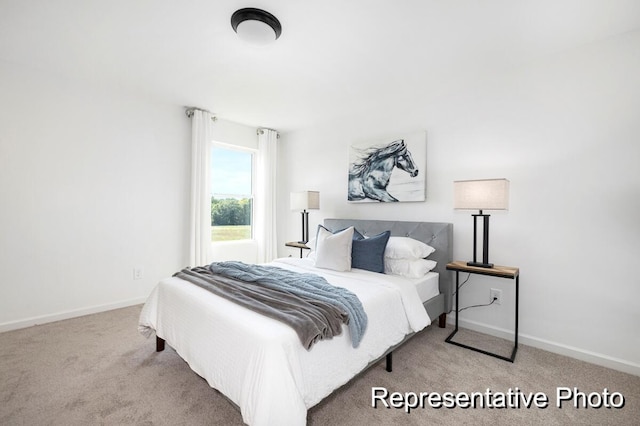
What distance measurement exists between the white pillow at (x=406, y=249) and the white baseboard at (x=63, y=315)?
3043 millimetres

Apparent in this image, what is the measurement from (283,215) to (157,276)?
2.04 metres

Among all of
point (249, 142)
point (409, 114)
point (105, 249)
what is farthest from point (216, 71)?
point (105, 249)

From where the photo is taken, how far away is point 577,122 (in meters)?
2.35

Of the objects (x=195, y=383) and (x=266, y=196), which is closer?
(x=195, y=383)

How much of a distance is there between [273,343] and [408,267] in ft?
5.48

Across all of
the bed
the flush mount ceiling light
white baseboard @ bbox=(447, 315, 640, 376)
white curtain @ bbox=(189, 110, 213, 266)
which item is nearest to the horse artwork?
the bed

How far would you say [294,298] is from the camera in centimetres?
186

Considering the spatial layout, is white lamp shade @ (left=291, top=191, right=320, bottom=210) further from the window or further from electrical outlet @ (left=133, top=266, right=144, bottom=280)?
electrical outlet @ (left=133, top=266, right=144, bottom=280)

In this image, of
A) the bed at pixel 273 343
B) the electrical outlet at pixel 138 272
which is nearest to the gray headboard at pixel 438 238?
the bed at pixel 273 343

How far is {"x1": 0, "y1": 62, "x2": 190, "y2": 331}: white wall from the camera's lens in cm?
282

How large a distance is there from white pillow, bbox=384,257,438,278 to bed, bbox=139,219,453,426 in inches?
5.4

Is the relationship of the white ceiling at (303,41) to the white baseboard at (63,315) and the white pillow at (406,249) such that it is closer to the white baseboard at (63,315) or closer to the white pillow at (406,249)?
the white pillow at (406,249)

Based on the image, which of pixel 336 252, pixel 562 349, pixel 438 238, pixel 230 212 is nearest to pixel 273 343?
pixel 336 252

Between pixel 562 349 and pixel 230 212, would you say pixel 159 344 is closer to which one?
pixel 230 212
